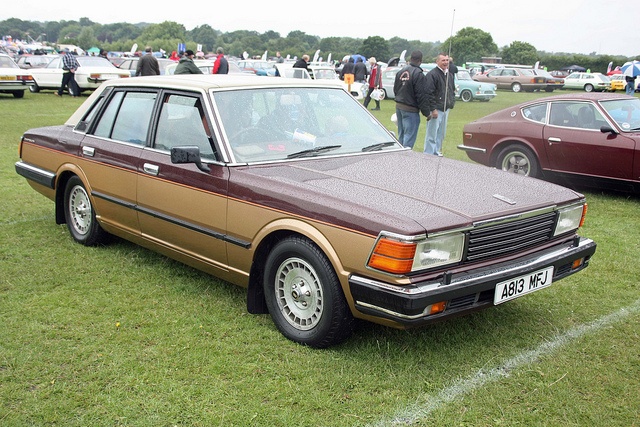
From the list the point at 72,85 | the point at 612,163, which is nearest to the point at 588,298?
the point at 612,163

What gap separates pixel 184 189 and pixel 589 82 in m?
39.9

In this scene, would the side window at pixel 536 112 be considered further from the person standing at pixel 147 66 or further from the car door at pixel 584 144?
the person standing at pixel 147 66

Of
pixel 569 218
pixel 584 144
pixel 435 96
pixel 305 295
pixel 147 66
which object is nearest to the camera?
pixel 305 295

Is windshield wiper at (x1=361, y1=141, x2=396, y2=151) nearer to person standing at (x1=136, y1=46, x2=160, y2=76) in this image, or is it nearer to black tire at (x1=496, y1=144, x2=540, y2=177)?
black tire at (x1=496, y1=144, x2=540, y2=177)

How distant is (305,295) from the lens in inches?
154

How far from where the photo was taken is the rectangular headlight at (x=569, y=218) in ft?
13.7

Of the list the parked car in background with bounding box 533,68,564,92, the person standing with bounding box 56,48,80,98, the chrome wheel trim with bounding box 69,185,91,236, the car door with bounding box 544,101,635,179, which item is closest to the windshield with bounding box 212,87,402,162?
the chrome wheel trim with bounding box 69,185,91,236

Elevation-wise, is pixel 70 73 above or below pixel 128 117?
below

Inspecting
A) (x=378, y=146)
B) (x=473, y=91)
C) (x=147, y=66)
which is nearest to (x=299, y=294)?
(x=378, y=146)

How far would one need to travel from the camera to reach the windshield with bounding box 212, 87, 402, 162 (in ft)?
14.7

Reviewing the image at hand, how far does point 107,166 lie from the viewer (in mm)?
5293

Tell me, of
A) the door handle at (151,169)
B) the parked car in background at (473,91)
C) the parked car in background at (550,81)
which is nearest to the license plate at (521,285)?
the door handle at (151,169)

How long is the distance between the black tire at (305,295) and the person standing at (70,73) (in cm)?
1931

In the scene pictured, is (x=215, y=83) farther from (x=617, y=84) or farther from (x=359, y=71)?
(x=617, y=84)
